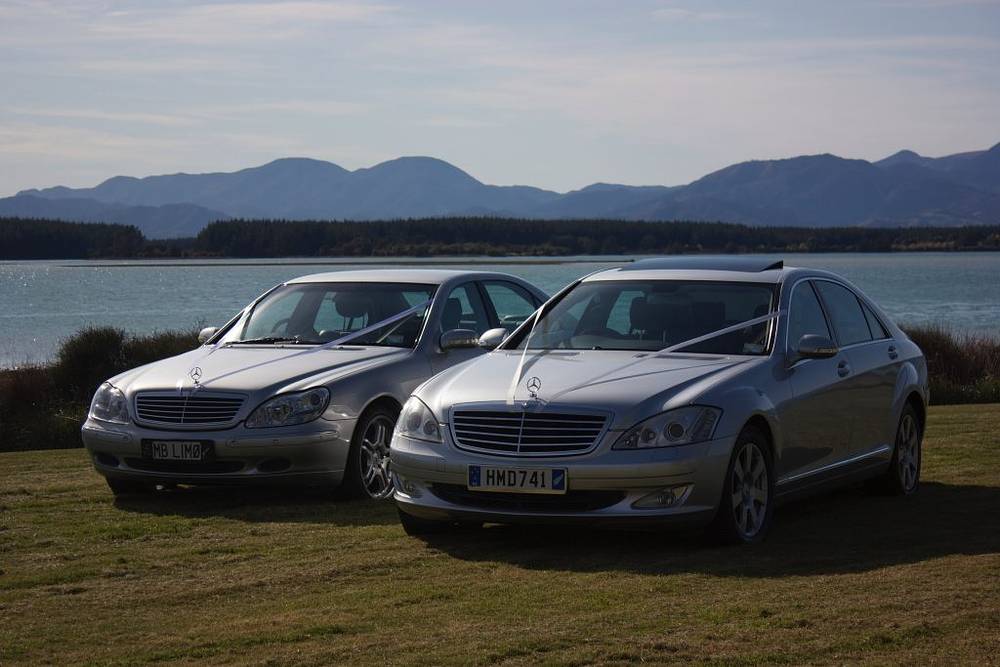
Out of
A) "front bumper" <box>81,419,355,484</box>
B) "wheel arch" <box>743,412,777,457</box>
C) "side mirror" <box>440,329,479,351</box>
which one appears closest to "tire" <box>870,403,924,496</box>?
"wheel arch" <box>743,412,777,457</box>

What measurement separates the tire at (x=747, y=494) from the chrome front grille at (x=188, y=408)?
3.69 meters

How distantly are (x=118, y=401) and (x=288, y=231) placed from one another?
17230 cm

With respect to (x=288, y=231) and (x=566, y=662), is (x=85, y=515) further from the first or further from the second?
(x=288, y=231)

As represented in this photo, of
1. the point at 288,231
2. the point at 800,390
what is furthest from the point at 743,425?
the point at 288,231

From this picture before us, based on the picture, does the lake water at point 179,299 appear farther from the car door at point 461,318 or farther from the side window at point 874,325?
the side window at point 874,325

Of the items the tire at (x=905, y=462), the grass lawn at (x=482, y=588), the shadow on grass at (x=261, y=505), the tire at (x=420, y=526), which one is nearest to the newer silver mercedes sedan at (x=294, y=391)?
the shadow on grass at (x=261, y=505)

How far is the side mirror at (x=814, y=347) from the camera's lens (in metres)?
9.41

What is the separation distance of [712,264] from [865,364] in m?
1.27

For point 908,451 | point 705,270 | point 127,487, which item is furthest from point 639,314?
point 127,487

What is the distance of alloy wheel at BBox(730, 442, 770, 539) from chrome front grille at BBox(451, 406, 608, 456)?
0.91 metres

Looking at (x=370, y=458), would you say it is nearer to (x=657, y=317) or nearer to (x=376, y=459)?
(x=376, y=459)

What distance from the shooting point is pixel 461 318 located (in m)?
12.2

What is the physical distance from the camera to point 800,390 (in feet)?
30.8

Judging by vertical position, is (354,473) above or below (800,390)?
below
